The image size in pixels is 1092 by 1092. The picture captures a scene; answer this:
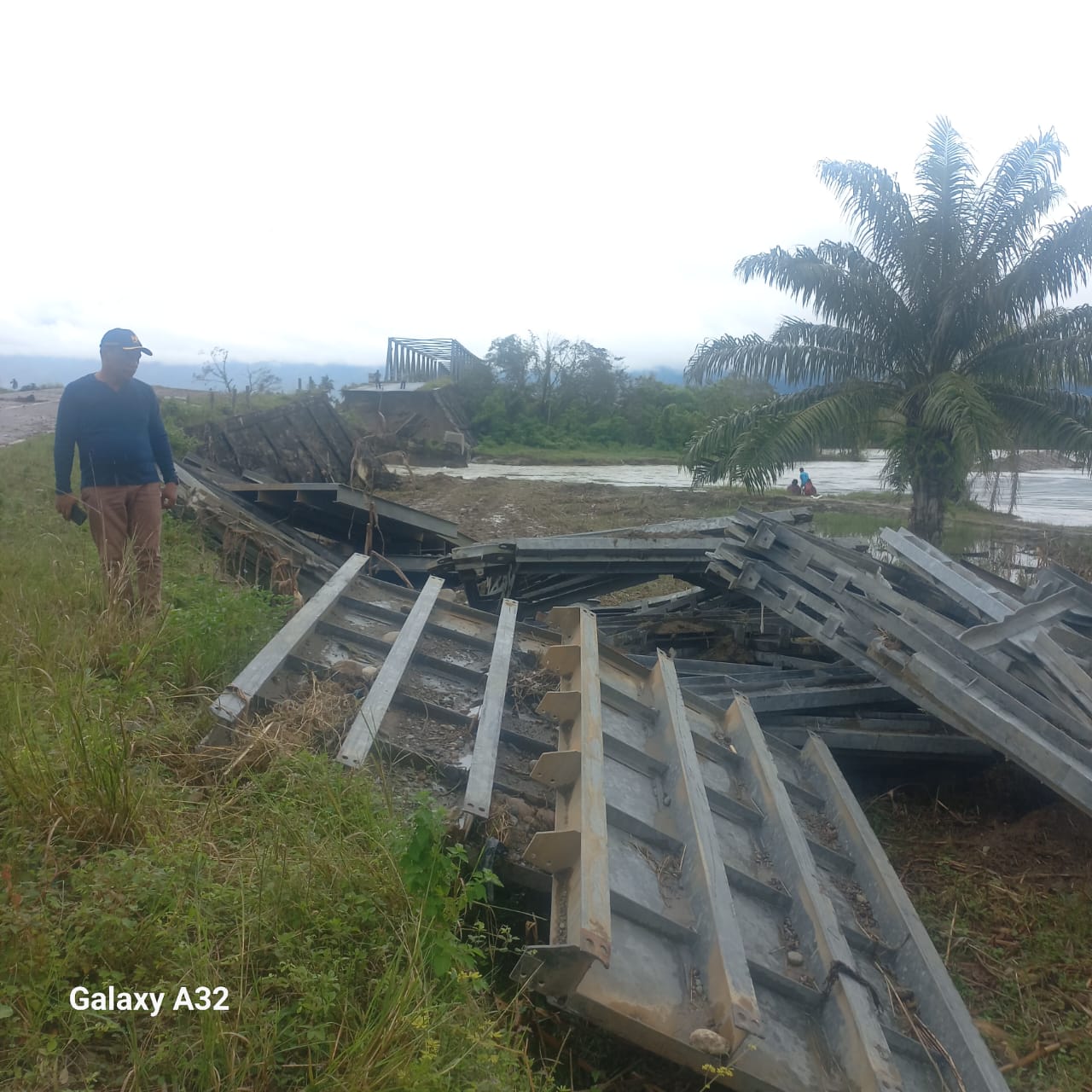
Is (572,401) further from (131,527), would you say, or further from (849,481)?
(131,527)

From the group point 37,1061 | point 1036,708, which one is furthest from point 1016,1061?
point 37,1061

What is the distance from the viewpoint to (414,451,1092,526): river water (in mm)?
22000

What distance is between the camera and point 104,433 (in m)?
4.92

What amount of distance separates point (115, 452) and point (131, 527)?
49 centimetres

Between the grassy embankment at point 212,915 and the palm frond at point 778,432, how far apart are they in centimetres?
828

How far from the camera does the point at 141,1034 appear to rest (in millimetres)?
2088

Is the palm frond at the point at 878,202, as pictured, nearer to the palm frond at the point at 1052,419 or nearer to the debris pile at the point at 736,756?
the palm frond at the point at 1052,419

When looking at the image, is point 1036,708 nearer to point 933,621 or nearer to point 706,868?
point 933,621

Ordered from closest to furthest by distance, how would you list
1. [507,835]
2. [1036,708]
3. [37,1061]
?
[37,1061] → [507,835] → [1036,708]

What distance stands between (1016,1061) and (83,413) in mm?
5546

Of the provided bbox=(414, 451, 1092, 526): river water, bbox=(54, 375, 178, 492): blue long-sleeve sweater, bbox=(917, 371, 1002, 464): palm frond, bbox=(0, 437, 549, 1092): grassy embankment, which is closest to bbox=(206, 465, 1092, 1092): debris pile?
bbox=(0, 437, 549, 1092): grassy embankment

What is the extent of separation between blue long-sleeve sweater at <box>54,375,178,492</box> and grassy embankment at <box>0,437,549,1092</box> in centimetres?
152

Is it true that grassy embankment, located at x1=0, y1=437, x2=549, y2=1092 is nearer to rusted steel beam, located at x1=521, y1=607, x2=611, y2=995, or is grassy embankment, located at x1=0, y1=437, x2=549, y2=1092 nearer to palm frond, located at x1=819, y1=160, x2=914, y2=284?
rusted steel beam, located at x1=521, y1=607, x2=611, y2=995

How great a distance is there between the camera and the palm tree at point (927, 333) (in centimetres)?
1038
